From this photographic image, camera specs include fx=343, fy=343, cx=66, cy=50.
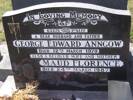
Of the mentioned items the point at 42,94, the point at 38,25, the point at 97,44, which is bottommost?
the point at 42,94

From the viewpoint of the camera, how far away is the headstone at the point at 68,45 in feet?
11.2

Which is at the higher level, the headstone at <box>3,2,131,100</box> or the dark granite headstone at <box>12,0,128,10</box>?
the dark granite headstone at <box>12,0,128,10</box>

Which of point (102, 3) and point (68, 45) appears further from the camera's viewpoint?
point (102, 3)

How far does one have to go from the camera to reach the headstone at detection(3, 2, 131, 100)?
3402 millimetres

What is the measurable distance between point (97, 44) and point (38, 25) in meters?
0.64

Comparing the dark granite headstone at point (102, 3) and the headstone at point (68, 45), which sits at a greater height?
the dark granite headstone at point (102, 3)

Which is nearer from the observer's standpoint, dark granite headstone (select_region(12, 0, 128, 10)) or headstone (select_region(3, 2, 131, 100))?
headstone (select_region(3, 2, 131, 100))

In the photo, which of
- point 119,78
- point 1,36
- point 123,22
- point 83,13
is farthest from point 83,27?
point 1,36

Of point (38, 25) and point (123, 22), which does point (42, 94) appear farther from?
point (123, 22)

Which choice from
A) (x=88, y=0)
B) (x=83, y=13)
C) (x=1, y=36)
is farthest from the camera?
(x=1, y=36)

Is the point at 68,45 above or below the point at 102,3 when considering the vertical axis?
below

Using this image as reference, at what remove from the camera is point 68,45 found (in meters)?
3.59

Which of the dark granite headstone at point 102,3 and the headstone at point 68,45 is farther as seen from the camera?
the dark granite headstone at point 102,3

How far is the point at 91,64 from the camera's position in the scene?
367cm
